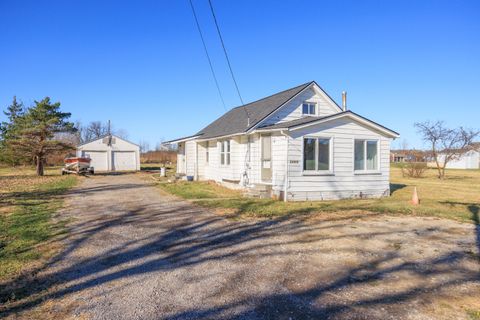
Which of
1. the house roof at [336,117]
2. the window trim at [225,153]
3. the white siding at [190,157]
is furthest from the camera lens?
the white siding at [190,157]

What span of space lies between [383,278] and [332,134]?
8504 millimetres

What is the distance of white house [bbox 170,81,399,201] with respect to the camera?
12134 mm

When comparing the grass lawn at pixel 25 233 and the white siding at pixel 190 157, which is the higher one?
the white siding at pixel 190 157

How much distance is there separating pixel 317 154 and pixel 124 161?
92.3ft

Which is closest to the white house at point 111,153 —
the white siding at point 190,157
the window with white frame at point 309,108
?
the white siding at point 190,157

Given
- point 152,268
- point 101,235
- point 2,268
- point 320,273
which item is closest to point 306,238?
point 320,273

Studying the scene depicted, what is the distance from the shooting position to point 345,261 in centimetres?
532

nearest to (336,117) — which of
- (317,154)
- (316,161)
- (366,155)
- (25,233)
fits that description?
(317,154)

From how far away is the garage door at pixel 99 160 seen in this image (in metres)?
33.8

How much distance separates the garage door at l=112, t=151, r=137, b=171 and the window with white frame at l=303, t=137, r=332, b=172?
27.7 metres

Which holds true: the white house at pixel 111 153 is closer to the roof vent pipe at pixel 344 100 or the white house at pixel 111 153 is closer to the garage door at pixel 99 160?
the garage door at pixel 99 160

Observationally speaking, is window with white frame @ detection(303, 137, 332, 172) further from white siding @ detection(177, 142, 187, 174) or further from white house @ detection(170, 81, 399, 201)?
white siding @ detection(177, 142, 187, 174)

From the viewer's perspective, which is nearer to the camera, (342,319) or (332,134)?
(342,319)

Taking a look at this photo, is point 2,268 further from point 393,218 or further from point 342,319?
point 393,218
